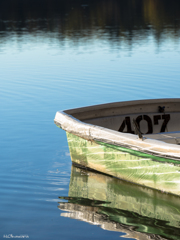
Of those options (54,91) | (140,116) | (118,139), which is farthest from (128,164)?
(54,91)

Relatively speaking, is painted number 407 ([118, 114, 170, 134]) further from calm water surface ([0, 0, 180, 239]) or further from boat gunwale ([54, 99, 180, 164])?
calm water surface ([0, 0, 180, 239])

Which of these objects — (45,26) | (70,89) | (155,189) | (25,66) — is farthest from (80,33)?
(155,189)

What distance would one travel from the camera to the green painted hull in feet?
20.1

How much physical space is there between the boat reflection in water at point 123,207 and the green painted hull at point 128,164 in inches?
6.0

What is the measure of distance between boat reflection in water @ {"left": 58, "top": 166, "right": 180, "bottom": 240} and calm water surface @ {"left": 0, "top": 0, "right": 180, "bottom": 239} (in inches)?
5.1

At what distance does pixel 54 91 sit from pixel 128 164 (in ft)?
26.2

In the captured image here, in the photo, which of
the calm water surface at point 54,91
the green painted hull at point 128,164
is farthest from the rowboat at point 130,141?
the calm water surface at point 54,91

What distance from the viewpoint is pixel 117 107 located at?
851 cm

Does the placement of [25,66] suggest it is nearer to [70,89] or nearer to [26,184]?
[70,89]

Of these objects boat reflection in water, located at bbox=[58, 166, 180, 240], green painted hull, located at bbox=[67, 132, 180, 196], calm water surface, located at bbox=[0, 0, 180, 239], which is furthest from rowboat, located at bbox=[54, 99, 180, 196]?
calm water surface, located at bbox=[0, 0, 180, 239]

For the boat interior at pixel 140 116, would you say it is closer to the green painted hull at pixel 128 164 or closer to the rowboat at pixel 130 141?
the rowboat at pixel 130 141

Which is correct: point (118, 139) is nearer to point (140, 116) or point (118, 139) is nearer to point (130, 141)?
point (130, 141)

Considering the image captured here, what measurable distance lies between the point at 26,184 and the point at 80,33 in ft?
87.2

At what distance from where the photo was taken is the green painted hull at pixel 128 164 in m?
6.12
